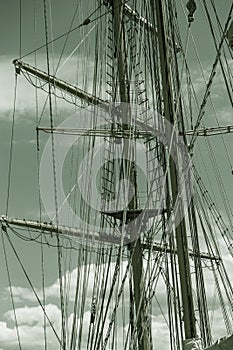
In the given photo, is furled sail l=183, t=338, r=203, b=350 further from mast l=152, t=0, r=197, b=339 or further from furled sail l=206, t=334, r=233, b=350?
furled sail l=206, t=334, r=233, b=350

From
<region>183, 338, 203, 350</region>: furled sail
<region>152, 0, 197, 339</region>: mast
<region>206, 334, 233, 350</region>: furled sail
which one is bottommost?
<region>206, 334, 233, 350</region>: furled sail

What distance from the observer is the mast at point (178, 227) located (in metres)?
6.52

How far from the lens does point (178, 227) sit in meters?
7.03

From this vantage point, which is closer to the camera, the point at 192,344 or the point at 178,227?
the point at 192,344

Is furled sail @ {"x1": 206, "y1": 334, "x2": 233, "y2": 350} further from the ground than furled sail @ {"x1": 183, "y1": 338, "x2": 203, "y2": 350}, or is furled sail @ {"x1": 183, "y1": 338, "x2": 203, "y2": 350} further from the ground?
furled sail @ {"x1": 183, "y1": 338, "x2": 203, "y2": 350}

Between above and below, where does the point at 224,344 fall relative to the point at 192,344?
below

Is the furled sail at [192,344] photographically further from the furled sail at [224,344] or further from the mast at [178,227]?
the furled sail at [224,344]

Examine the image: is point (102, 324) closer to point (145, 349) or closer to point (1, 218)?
point (145, 349)

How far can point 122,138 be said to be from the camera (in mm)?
14203

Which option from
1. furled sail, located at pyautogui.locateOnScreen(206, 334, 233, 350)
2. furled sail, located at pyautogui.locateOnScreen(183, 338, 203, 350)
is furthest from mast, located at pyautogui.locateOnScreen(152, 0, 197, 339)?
furled sail, located at pyautogui.locateOnScreen(206, 334, 233, 350)

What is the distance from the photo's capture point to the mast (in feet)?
21.4

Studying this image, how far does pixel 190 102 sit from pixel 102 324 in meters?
4.42

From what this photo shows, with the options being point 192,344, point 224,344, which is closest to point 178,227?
point 192,344

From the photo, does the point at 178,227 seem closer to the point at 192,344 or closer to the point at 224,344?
the point at 192,344
